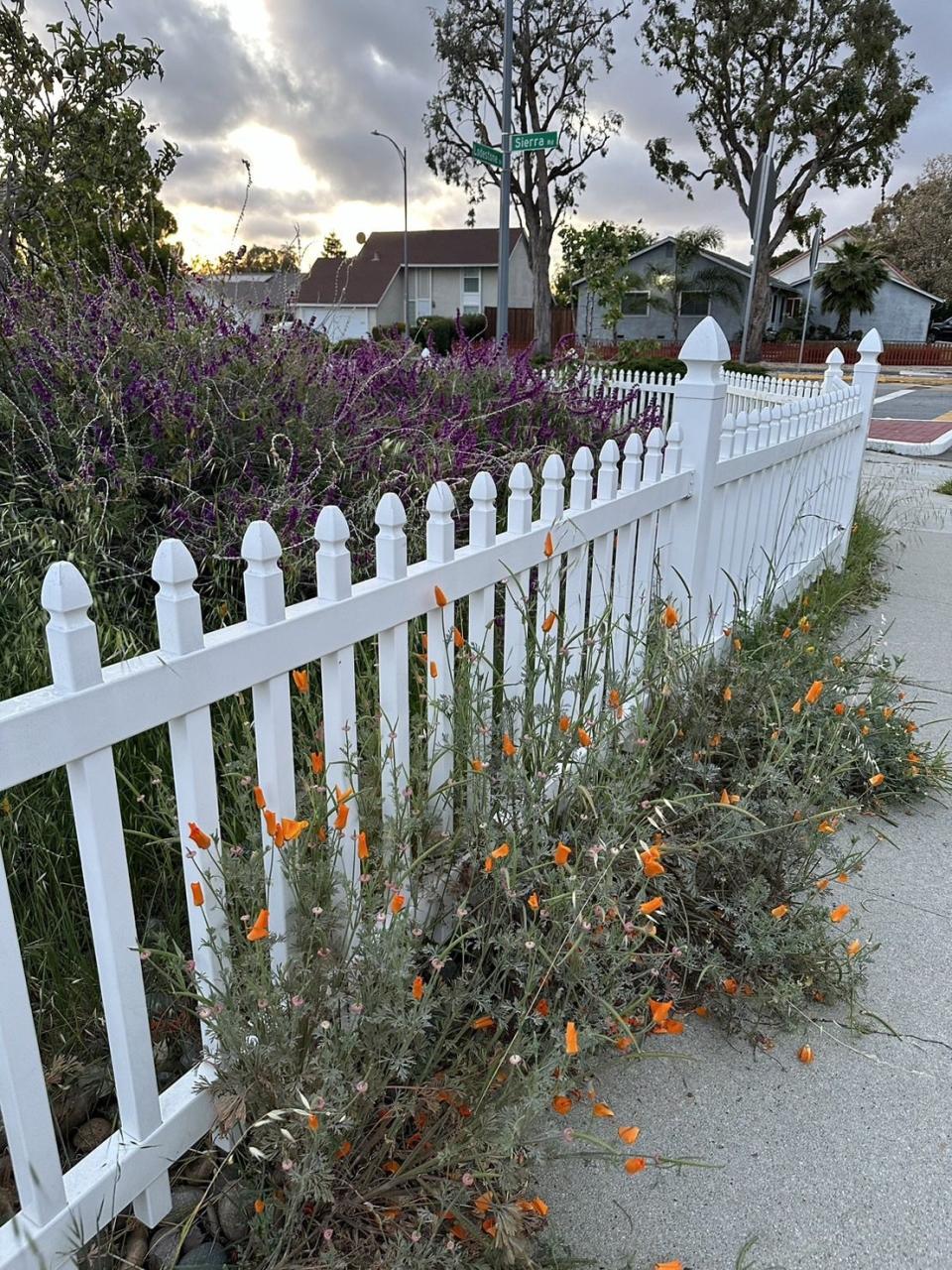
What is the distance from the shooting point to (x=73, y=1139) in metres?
1.71

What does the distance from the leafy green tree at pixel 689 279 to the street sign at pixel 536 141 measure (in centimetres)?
3603

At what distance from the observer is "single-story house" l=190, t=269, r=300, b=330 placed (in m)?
4.02

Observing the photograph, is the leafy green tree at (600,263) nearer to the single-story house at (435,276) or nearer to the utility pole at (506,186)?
the single-story house at (435,276)

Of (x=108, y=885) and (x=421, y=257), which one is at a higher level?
(x=421, y=257)

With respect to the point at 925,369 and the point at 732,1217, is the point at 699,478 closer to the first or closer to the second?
the point at 732,1217

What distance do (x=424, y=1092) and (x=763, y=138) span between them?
122ft

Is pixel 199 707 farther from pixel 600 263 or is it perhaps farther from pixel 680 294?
pixel 680 294

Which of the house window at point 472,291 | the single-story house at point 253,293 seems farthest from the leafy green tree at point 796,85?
the single-story house at point 253,293

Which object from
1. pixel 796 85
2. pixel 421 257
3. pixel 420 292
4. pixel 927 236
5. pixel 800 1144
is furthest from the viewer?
pixel 927 236

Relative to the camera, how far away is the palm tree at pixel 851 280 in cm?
4519

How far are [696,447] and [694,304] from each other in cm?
4487

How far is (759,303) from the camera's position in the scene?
114 feet

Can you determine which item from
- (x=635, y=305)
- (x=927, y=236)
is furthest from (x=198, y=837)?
(x=927, y=236)

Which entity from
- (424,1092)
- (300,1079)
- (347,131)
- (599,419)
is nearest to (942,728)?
(599,419)
